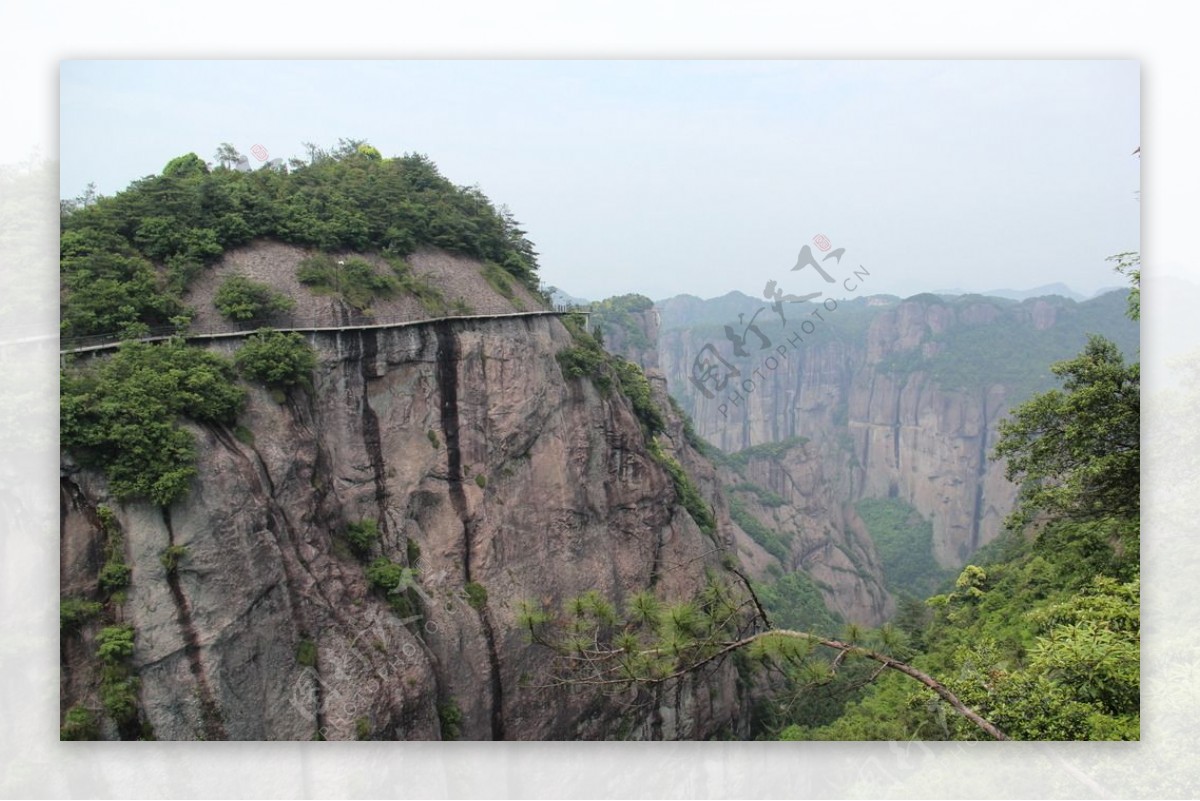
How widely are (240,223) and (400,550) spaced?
3827mm

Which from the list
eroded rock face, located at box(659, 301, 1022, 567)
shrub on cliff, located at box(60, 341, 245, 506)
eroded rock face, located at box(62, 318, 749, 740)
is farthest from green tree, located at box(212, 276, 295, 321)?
eroded rock face, located at box(659, 301, 1022, 567)

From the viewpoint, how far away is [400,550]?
28.2 feet

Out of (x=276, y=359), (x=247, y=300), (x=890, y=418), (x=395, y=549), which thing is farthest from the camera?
(x=890, y=418)

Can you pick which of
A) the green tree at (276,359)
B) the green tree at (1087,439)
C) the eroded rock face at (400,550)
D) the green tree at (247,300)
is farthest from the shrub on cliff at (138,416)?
the green tree at (1087,439)

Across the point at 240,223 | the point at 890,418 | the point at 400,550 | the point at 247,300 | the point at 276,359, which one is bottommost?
the point at 400,550

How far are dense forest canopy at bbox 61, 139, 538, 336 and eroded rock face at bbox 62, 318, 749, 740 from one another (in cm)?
131

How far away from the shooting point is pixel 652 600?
5.07 metres

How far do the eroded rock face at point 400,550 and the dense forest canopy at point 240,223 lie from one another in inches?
51.5

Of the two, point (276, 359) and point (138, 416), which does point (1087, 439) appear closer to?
point (276, 359)

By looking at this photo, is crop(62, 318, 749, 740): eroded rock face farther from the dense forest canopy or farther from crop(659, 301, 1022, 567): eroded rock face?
crop(659, 301, 1022, 567): eroded rock face

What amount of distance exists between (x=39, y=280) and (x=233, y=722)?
389 cm

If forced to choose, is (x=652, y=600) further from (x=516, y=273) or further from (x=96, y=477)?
(x=516, y=273)

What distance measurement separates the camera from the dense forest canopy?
282 inches

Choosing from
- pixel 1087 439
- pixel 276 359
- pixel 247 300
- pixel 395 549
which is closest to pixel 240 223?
pixel 247 300
